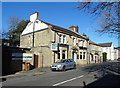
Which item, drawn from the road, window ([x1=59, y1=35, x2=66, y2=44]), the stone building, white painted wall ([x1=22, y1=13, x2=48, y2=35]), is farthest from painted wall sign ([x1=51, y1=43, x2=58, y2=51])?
the road

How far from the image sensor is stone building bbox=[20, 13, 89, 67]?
22859mm

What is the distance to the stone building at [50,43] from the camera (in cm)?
2286

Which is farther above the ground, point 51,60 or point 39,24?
point 39,24

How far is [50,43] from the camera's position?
23750 mm

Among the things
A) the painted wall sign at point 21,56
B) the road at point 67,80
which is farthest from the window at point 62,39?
the road at point 67,80

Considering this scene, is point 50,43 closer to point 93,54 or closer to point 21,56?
point 21,56

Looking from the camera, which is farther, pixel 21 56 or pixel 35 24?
pixel 35 24

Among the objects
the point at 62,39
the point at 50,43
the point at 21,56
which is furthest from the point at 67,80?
the point at 62,39

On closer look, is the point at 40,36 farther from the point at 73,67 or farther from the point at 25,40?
the point at 73,67

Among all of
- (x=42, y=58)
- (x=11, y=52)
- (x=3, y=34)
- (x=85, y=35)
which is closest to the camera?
(x=11, y=52)

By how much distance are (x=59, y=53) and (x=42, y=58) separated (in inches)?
164

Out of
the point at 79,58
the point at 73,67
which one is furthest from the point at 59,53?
the point at 79,58

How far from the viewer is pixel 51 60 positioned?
23.2m

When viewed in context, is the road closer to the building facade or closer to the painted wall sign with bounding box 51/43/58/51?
the building facade
